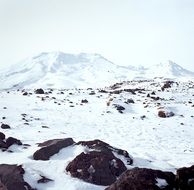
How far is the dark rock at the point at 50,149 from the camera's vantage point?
45.8ft

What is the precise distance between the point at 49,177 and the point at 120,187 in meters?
3.28

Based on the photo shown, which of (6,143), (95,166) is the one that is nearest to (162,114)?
(6,143)

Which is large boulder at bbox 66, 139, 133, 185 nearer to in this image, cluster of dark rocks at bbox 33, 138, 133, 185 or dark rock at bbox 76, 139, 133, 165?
cluster of dark rocks at bbox 33, 138, 133, 185

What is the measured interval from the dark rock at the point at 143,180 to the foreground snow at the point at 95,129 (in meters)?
2.08

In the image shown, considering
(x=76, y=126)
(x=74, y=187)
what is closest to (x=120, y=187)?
(x=74, y=187)

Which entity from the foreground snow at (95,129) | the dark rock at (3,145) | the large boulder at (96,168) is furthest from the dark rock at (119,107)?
the large boulder at (96,168)

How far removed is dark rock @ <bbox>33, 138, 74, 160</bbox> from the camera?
14.0m

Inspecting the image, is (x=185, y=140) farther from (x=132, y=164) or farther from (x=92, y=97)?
(x=92, y=97)

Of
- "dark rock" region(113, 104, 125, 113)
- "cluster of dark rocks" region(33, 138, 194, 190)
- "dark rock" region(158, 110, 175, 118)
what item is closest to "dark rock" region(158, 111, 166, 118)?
"dark rock" region(158, 110, 175, 118)

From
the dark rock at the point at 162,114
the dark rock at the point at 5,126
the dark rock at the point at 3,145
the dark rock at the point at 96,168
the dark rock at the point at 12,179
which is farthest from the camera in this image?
the dark rock at the point at 162,114

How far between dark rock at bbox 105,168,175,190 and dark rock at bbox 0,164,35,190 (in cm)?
279

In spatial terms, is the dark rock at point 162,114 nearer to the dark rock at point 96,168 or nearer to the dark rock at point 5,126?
the dark rock at point 5,126

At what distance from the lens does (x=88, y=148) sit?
1439cm

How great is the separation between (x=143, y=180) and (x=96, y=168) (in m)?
3.12
